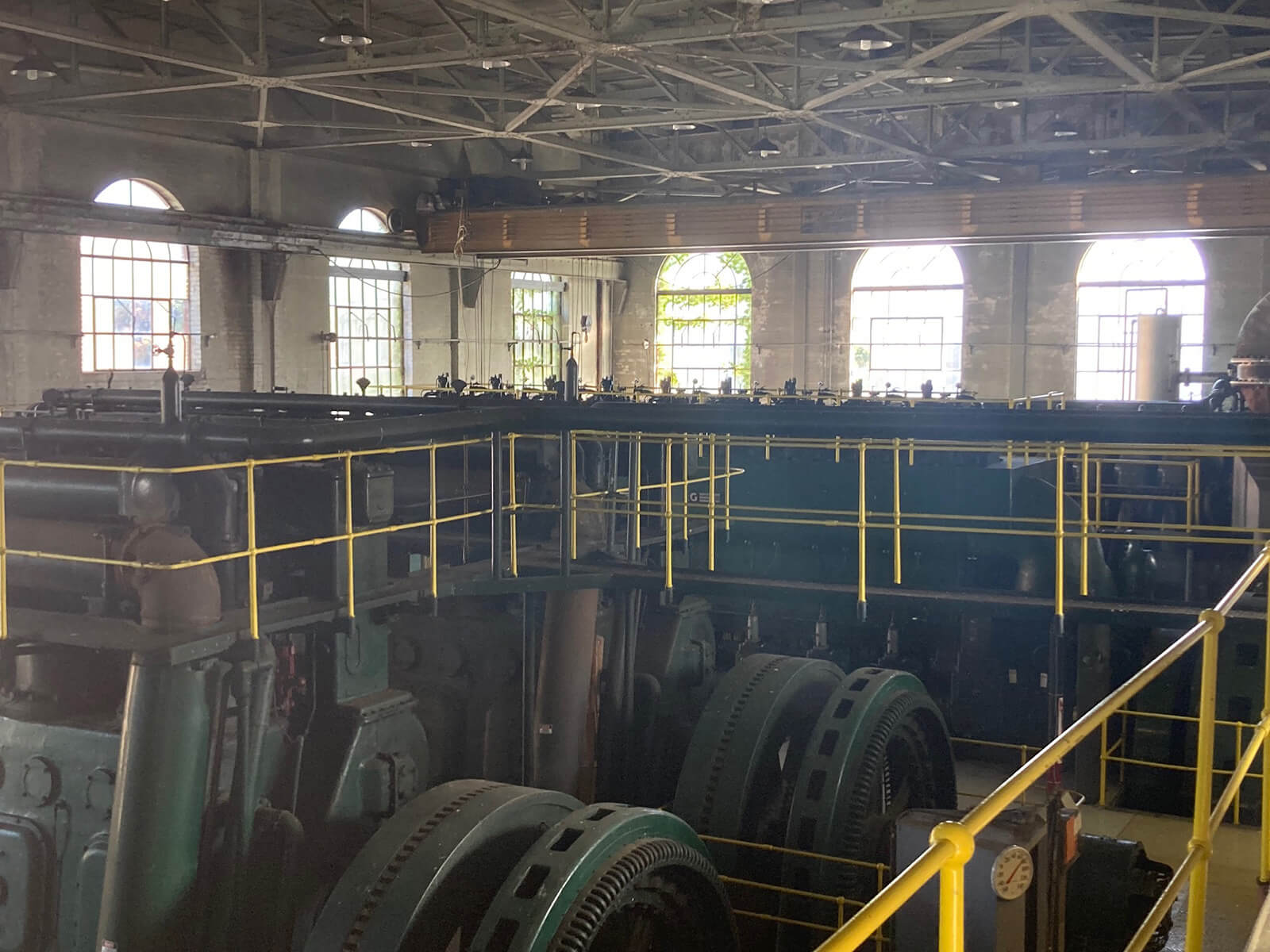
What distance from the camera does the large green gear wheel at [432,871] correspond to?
4.68 metres

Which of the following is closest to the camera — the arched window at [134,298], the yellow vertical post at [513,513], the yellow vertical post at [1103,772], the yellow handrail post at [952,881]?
the yellow handrail post at [952,881]

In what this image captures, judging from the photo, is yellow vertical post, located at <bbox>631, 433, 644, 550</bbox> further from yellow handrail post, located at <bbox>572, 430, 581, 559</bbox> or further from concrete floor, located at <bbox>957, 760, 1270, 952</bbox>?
concrete floor, located at <bbox>957, 760, 1270, 952</bbox>

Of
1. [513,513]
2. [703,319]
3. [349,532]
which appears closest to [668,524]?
[513,513]

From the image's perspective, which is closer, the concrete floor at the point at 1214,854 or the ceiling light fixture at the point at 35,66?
the concrete floor at the point at 1214,854

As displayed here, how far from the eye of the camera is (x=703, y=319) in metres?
31.0

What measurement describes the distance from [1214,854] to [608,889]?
3.90 meters

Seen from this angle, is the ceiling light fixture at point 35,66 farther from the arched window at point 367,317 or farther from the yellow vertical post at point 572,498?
the yellow vertical post at point 572,498

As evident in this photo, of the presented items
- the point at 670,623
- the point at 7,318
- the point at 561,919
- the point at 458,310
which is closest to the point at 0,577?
the point at 561,919

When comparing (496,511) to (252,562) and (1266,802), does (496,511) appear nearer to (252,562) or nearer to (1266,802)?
(252,562)

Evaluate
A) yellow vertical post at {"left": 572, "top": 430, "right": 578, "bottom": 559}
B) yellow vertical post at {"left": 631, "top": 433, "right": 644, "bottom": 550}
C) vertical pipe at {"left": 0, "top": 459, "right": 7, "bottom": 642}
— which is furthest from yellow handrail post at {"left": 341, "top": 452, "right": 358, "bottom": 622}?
yellow vertical post at {"left": 631, "top": 433, "right": 644, "bottom": 550}

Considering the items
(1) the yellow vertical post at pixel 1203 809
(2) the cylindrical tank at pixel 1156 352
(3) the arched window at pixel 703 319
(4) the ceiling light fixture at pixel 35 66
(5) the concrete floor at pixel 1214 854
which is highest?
(4) the ceiling light fixture at pixel 35 66

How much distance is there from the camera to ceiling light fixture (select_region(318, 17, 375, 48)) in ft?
45.3

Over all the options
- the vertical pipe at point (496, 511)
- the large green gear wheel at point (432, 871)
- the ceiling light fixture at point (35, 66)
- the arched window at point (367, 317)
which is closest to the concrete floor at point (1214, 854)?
the large green gear wheel at point (432, 871)

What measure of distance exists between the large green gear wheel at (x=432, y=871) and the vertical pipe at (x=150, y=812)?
2.04ft
